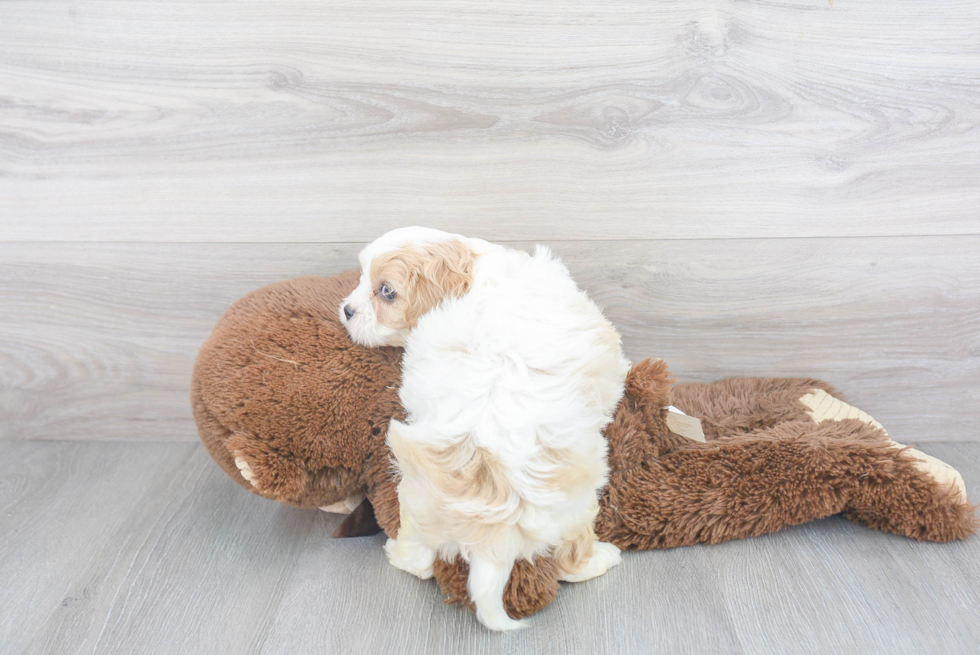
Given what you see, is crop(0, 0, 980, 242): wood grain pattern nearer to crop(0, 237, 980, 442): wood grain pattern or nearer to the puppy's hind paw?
crop(0, 237, 980, 442): wood grain pattern

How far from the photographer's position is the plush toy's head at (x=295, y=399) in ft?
2.96

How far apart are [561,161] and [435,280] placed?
0.40 metres

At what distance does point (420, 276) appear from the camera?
→ 0.84 metres

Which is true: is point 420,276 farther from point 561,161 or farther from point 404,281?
point 561,161

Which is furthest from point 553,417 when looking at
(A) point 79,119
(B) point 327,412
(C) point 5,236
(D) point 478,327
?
(C) point 5,236

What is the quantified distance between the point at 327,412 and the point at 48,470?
0.71 m

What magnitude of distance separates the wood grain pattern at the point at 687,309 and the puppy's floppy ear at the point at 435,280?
328 mm

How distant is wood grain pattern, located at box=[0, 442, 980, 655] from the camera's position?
2.71 feet

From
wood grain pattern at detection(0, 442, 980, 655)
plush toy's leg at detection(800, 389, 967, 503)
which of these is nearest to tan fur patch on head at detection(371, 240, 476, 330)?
wood grain pattern at detection(0, 442, 980, 655)

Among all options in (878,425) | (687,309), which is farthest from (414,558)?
(878,425)

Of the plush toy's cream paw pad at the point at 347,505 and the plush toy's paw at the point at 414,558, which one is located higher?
the plush toy's paw at the point at 414,558

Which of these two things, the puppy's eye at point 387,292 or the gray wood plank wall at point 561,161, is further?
the gray wood plank wall at point 561,161

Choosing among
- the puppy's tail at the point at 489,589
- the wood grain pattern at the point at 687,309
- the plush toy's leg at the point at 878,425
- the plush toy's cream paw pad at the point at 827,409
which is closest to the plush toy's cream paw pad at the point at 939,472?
the plush toy's leg at the point at 878,425

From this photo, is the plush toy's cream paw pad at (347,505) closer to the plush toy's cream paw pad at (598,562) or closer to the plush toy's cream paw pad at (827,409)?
the plush toy's cream paw pad at (598,562)
